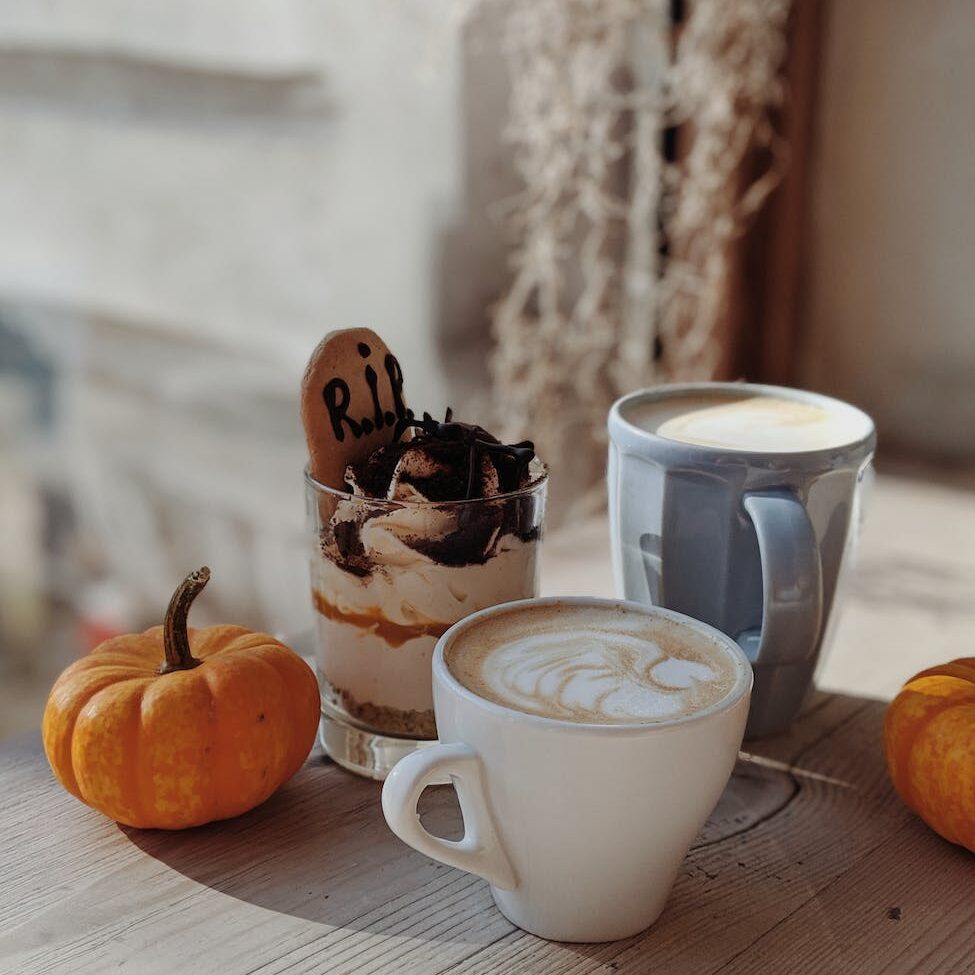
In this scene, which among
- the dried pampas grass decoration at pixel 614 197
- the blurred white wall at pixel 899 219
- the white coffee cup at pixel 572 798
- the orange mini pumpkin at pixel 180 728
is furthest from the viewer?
the dried pampas grass decoration at pixel 614 197

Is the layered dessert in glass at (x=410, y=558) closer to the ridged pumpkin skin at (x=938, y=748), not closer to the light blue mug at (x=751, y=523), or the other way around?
the light blue mug at (x=751, y=523)

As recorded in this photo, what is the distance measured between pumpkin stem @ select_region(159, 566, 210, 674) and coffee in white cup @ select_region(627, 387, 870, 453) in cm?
27

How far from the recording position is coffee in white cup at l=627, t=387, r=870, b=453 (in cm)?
69

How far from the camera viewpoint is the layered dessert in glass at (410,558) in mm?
610

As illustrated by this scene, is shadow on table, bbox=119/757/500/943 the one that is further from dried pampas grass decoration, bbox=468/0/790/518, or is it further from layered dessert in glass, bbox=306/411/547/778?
dried pampas grass decoration, bbox=468/0/790/518

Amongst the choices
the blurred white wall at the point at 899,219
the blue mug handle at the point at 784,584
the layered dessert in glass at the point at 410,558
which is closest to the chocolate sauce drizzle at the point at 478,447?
the layered dessert in glass at the point at 410,558

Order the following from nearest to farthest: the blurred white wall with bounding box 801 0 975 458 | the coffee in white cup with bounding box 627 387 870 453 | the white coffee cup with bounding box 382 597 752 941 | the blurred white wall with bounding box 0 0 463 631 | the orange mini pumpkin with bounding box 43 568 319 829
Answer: the white coffee cup with bounding box 382 597 752 941 → the orange mini pumpkin with bounding box 43 568 319 829 → the coffee in white cup with bounding box 627 387 870 453 → the blurred white wall with bounding box 801 0 975 458 → the blurred white wall with bounding box 0 0 463 631

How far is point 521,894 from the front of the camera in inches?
20.9

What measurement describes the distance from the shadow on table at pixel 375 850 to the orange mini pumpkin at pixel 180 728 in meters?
0.02

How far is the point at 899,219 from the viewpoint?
1.43m

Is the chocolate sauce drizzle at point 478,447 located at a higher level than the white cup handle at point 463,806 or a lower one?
higher

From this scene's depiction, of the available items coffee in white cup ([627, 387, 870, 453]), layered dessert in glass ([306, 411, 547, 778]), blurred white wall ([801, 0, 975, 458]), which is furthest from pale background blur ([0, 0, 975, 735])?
layered dessert in glass ([306, 411, 547, 778])

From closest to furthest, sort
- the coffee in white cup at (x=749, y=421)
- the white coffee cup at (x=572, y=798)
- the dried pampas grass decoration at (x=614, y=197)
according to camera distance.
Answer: the white coffee cup at (x=572, y=798)
the coffee in white cup at (x=749, y=421)
the dried pampas grass decoration at (x=614, y=197)

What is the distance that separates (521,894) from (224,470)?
1758mm
